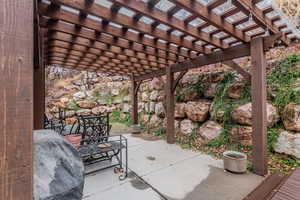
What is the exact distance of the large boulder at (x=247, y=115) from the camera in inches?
123

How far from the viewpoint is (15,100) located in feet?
1.52

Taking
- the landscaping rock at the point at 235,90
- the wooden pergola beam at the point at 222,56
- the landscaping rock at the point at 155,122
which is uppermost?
the wooden pergola beam at the point at 222,56

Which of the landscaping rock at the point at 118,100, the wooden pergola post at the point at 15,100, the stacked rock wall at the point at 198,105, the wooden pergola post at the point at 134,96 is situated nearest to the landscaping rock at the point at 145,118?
the stacked rock wall at the point at 198,105

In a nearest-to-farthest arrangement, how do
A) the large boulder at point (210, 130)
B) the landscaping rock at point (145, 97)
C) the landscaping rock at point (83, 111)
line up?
the large boulder at point (210, 130)
the landscaping rock at point (145, 97)
the landscaping rock at point (83, 111)

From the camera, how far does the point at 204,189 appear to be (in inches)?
84.9

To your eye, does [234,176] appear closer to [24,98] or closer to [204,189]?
[204,189]

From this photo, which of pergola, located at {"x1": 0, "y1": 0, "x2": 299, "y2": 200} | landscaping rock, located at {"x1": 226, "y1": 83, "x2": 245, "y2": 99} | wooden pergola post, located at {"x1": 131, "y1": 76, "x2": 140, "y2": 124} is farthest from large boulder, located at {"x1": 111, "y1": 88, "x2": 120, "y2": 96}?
landscaping rock, located at {"x1": 226, "y1": 83, "x2": 245, "y2": 99}

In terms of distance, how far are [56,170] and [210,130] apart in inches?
159

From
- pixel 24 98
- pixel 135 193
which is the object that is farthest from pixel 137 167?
pixel 24 98

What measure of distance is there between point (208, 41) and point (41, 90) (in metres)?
3.38

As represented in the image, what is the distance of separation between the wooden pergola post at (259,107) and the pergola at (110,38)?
0.05ft

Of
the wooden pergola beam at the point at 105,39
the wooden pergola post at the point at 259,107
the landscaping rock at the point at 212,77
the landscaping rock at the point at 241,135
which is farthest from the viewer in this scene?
the landscaping rock at the point at 212,77

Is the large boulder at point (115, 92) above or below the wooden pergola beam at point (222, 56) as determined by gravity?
below

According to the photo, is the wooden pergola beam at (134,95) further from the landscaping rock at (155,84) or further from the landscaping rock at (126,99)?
the landscaping rock at (126,99)
